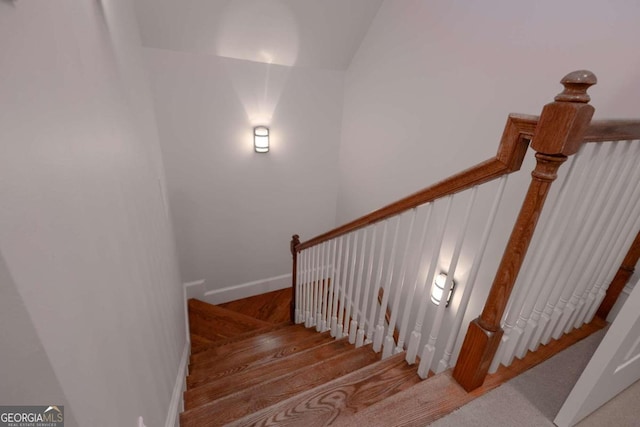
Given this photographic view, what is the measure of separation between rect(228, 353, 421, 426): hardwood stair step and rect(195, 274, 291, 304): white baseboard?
259 cm

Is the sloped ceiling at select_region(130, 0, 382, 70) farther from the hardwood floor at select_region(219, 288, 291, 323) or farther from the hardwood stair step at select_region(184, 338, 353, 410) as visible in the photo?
the hardwood floor at select_region(219, 288, 291, 323)

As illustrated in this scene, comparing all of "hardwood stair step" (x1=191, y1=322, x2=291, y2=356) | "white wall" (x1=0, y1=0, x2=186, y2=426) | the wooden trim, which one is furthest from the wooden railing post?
"hardwood stair step" (x1=191, y1=322, x2=291, y2=356)

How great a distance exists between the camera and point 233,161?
3.07m

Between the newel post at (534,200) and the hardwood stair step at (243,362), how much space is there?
1.39 m

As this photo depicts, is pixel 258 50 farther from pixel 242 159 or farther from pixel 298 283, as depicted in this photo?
pixel 298 283

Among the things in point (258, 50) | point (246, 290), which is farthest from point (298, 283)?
point (258, 50)

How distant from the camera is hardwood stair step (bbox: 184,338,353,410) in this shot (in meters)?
1.81

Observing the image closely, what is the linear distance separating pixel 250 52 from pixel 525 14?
2.17 m

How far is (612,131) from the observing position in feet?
2.60

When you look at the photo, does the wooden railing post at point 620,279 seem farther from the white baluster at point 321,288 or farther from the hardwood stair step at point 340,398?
the white baluster at point 321,288

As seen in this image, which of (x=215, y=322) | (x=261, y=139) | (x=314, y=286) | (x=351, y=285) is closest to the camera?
(x=351, y=285)

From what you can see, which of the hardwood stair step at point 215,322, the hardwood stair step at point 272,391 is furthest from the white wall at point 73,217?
the hardwood stair step at point 215,322

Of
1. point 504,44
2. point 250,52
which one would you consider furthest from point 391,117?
point 250,52
